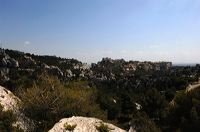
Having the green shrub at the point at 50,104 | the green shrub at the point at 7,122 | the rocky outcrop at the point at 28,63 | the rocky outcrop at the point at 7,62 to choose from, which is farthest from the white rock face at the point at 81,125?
the rocky outcrop at the point at 28,63

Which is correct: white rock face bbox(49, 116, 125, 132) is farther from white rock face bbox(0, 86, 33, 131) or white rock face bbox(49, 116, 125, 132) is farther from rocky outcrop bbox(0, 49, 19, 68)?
rocky outcrop bbox(0, 49, 19, 68)

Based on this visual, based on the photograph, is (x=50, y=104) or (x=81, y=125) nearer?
(x=81, y=125)

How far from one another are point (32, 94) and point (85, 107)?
6878 millimetres

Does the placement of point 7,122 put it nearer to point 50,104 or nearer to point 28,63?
point 50,104

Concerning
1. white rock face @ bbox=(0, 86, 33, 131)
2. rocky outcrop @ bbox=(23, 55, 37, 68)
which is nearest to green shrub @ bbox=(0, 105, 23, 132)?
white rock face @ bbox=(0, 86, 33, 131)

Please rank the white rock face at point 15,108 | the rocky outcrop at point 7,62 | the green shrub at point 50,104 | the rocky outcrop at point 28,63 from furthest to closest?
1. the rocky outcrop at point 28,63
2. the rocky outcrop at point 7,62
3. the green shrub at point 50,104
4. the white rock face at point 15,108

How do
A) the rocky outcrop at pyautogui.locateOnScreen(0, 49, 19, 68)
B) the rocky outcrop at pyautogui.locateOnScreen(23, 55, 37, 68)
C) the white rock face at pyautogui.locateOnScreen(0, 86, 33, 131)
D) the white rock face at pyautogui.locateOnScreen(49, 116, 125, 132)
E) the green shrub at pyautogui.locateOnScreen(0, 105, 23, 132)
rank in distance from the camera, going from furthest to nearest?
the rocky outcrop at pyautogui.locateOnScreen(23, 55, 37, 68)
the rocky outcrop at pyautogui.locateOnScreen(0, 49, 19, 68)
the white rock face at pyautogui.locateOnScreen(0, 86, 33, 131)
the green shrub at pyautogui.locateOnScreen(0, 105, 23, 132)
the white rock face at pyautogui.locateOnScreen(49, 116, 125, 132)

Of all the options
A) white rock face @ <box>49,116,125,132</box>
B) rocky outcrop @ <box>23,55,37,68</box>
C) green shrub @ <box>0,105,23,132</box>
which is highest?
white rock face @ <box>49,116,125,132</box>

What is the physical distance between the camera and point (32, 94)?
33.8 m

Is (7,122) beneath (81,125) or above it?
beneath

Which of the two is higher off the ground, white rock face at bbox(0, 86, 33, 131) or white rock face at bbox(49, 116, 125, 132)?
white rock face at bbox(49, 116, 125, 132)

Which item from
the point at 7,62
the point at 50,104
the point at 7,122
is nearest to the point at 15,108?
the point at 50,104

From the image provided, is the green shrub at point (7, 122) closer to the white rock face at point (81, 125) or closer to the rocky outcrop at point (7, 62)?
the white rock face at point (81, 125)

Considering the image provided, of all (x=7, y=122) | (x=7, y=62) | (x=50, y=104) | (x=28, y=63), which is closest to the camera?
(x=7, y=122)
